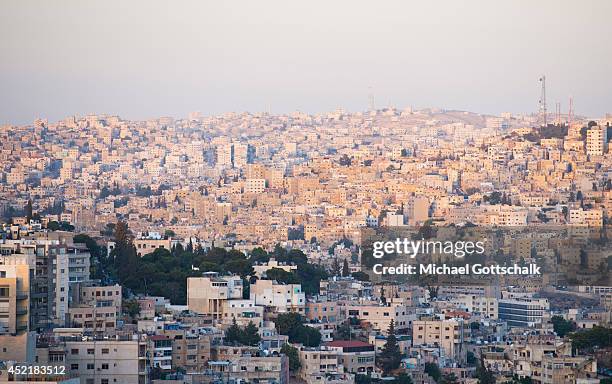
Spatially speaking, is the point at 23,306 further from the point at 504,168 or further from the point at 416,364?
the point at 504,168

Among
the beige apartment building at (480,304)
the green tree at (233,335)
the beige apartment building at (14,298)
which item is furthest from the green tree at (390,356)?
the beige apartment building at (480,304)

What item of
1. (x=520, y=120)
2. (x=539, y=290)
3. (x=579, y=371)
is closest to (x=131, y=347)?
(x=579, y=371)

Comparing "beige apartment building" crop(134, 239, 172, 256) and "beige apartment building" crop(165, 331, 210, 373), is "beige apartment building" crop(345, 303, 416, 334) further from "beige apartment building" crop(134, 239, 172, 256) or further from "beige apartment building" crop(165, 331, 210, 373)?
"beige apartment building" crop(165, 331, 210, 373)

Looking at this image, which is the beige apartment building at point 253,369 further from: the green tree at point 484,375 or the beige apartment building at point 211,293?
the beige apartment building at point 211,293

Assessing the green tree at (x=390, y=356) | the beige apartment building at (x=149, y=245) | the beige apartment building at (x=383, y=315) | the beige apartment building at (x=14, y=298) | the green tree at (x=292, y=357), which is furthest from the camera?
the beige apartment building at (x=149, y=245)

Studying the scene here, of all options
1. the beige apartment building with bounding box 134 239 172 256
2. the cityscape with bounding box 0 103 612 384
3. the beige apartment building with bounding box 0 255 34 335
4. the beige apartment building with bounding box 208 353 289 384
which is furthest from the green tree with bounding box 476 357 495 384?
the beige apartment building with bounding box 134 239 172 256

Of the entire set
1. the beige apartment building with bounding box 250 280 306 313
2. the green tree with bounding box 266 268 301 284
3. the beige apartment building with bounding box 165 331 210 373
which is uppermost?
the green tree with bounding box 266 268 301 284

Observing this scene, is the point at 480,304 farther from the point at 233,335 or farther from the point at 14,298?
the point at 14,298
